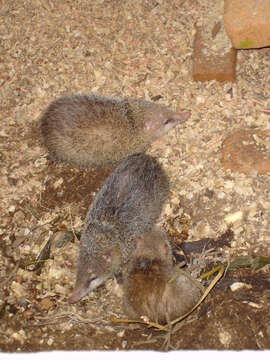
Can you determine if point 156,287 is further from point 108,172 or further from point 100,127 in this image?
point 100,127

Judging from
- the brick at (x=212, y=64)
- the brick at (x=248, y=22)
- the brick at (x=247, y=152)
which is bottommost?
the brick at (x=247, y=152)

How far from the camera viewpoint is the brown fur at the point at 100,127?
369 centimetres

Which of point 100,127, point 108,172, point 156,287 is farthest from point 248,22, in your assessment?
point 156,287

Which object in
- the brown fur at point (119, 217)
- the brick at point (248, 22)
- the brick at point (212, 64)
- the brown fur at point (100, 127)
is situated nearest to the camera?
the brown fur at point (119, 217)

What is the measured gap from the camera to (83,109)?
12.2 feet

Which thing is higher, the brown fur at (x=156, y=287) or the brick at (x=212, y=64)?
the brick at (x=212, y=64)

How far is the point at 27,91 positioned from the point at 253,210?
8.97 ft

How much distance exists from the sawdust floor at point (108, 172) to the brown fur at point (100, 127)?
0.56 ft

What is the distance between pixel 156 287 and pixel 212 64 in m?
2.26

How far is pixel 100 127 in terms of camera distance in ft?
12.2

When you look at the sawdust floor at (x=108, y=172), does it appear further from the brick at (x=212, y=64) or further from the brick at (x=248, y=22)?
the brick at (x=248, y=22)

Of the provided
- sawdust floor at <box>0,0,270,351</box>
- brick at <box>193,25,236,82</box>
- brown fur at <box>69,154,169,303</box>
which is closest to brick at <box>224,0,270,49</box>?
brick at <box>193,25,236,82</box>

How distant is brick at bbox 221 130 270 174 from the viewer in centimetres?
341

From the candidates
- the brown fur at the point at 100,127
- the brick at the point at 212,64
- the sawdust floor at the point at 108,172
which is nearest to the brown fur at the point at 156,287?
the sawdust floor at the point at 108,172
